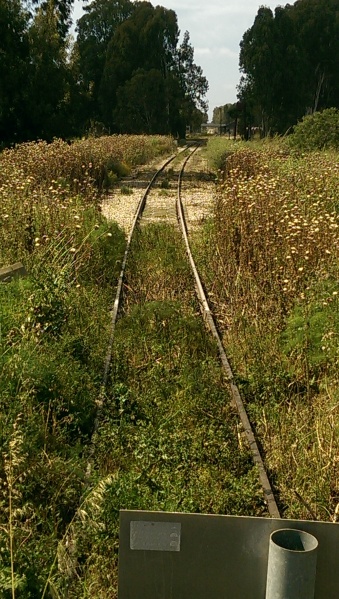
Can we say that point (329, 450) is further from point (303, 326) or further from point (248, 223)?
point (248, 223)

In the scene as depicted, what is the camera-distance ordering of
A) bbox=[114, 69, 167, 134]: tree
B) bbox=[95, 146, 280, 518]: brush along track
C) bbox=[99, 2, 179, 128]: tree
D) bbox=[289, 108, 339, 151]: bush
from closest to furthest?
bbox=[95, 146, 280, 518]: brush along track < bbox=[289, 108, 339, 151]: bush < bbox=[114, 69, 167, 134]: tree < bbox=[99, 2, 179, 128]: tree

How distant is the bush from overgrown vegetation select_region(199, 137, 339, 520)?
11.5m

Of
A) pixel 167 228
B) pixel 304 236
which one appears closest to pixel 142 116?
pixel 167 228

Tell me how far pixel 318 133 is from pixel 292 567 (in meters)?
22.5

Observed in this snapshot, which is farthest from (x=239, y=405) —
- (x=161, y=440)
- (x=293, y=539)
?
(x=293, y=539)

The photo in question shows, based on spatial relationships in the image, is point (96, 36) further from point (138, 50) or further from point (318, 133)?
point (318, 133)

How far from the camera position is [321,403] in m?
5.56

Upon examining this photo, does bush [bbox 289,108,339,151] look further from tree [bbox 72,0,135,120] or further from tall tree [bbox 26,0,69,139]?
tree [bbox 72,0,135,120]

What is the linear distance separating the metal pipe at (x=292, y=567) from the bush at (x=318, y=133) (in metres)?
20.8

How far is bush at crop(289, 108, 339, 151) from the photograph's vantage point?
905 inches

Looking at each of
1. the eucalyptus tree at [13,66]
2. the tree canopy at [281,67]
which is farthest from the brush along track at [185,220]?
the tree canopy at [281,67]

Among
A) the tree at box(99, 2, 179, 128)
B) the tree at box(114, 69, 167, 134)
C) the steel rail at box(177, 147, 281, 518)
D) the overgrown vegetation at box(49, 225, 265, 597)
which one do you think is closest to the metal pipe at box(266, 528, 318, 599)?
the overgrown vegetation at box(49, 225, 265, 597)

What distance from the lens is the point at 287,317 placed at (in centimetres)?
739

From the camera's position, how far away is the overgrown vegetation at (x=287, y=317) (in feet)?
15.6
